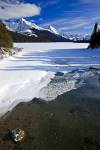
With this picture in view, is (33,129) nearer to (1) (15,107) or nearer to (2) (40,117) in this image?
(2) (40,117)

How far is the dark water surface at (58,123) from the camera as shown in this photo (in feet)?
32.2

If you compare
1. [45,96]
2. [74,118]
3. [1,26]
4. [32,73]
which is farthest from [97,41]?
[74,118]

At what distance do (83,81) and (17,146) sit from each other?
12.2 metres

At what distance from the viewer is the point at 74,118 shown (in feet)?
40.5

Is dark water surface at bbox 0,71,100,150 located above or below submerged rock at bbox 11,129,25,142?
below

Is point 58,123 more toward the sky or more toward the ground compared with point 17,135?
more toward the ground

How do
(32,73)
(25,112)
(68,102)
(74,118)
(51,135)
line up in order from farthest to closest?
(32,73) → (68,102) → (25,112) → (74,118) → (51,135)

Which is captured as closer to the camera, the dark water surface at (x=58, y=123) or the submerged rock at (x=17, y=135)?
the dark water surface at (x=58, y=123)

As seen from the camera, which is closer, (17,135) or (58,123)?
(17,135)

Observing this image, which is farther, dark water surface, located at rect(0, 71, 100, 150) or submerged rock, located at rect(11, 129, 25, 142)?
submerged rock, located at rect(11, 129, 25, 142)

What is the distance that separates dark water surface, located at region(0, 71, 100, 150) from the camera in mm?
9820

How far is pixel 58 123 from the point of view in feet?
38.7

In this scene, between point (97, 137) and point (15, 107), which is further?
point (15, 107)

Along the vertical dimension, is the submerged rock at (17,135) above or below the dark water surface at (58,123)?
above
